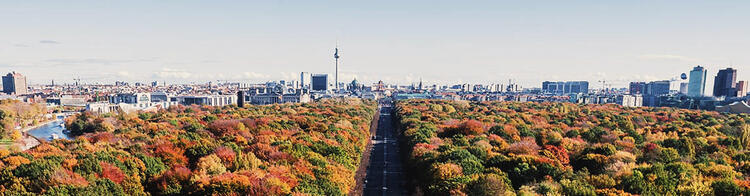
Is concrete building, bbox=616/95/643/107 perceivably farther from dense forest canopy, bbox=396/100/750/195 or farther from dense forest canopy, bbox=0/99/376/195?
dense forest canopy, bbox=0/99/376/195

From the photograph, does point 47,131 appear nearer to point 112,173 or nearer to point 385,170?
point 112,173

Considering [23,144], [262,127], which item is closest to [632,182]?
[262,127]

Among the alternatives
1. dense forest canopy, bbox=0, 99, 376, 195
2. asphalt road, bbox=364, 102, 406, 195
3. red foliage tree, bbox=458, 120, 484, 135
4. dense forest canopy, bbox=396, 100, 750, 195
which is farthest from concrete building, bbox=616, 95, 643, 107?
dense forest canopy, bbox=0, 99, 376, 195

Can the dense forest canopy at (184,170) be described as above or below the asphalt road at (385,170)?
above

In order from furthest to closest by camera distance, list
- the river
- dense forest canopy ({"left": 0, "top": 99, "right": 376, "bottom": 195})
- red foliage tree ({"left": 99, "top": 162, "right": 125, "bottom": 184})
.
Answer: the river < red foliage tree ({"left": 99, "top": 162, "right": 125, "bottom": 184}) < dense forest canopy ({"left": 0, "top": 99, "right": 376, "bottom": 195})

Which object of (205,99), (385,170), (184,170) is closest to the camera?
(184,170)

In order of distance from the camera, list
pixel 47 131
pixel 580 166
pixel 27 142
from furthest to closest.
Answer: pixel 47 131 → pixel 27 142 → pixel 580 166

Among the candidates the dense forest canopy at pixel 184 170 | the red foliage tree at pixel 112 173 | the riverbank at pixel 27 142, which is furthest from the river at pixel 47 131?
the red foliage tree at pixel 112 173

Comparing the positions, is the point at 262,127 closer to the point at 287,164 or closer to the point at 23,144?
the point at 287,164

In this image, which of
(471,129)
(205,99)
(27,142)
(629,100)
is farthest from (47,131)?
(629,100)

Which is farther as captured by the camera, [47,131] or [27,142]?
[47,131]

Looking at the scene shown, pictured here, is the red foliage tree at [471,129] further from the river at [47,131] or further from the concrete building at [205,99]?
the concrete building at [205,99]
